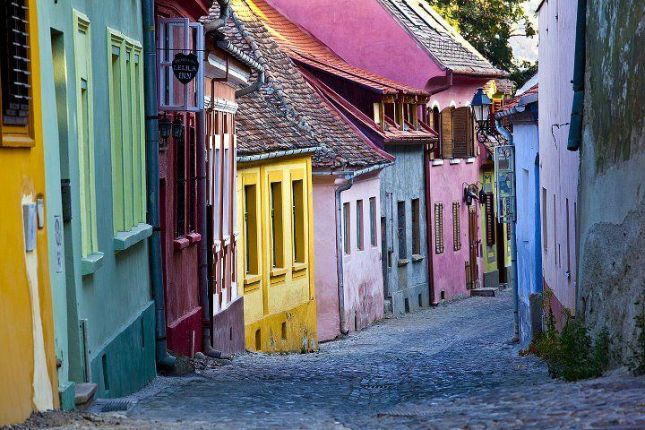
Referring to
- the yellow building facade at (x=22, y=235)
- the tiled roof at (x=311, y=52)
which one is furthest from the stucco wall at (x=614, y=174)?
the tiled roof at (x=311, y=52)

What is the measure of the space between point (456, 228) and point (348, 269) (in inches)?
534

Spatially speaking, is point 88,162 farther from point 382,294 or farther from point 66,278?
point 382,294

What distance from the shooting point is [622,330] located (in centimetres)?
1258

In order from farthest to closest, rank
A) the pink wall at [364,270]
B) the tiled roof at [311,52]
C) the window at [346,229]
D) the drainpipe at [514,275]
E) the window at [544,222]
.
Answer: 1. the tiled roof at [311,52]
2. the window at [346,229]
3. the pink wall at [364,270]
4. the drainpipe at [514,275]
5. the window at [544,222]

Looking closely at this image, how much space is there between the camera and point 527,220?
28797 mm

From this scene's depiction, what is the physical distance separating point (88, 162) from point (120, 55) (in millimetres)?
2619

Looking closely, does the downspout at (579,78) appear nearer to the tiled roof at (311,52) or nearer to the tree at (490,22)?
the tiled roof at (311,52)

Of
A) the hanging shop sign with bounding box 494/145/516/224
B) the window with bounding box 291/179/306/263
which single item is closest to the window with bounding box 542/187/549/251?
the hanging shop sign with bounding box 494/145/516/224

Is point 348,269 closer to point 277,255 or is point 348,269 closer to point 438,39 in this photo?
point 277,255

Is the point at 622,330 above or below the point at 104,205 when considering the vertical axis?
below

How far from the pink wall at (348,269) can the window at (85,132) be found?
1850 cm

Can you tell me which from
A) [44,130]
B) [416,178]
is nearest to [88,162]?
[44,130]

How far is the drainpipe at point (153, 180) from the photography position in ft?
55.4

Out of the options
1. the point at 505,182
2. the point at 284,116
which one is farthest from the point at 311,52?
the point at 505,182
